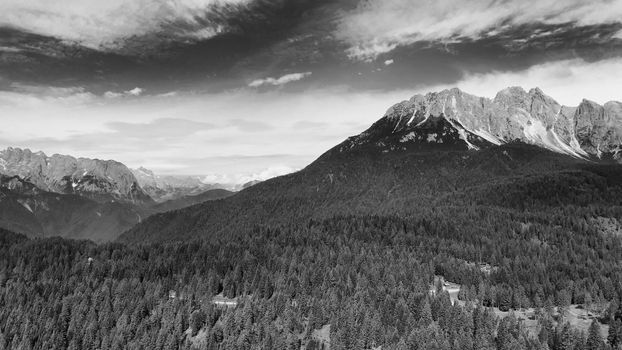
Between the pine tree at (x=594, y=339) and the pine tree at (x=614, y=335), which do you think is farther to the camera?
the pine tree at (x=614, y=335)

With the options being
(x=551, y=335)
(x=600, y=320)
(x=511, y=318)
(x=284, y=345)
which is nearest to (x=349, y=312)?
(x=284, y=345)

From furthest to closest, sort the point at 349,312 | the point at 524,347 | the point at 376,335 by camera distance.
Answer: the point at 349,312
the point at 376,335
the point at 524,347

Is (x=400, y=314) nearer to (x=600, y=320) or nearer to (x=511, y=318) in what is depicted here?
(x=511, y=318)

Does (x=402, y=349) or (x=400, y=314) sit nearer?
(x=402, y=349)

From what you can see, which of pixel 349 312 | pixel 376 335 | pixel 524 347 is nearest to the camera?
pixel 524 347

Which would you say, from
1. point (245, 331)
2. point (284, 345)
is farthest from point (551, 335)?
point (245, 331)

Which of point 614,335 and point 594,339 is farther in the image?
point 614,335

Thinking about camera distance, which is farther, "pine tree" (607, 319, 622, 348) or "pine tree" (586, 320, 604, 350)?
"pine tree" (607, 319, 622, 348)

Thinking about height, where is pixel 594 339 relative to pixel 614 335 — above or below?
above

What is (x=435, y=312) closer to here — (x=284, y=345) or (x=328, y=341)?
(x=328, y=341)
